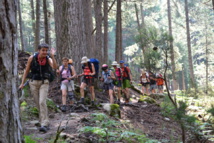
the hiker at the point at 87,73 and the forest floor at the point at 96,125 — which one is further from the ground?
the hiker at the point at 87,73

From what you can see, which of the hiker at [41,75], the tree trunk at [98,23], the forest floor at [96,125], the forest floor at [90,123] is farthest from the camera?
the tree trunk at [98,23]

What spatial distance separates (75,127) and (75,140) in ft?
3.33

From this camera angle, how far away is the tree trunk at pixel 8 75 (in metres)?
1.89

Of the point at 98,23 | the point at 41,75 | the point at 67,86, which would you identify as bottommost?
the point at 67,86

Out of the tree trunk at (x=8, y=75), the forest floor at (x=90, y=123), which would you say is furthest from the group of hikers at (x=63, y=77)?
the tree trunk at (x=8, y=75)

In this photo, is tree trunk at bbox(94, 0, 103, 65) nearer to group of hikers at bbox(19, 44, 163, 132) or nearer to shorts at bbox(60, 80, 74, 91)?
group of hikers at bbox(19, 44, 163, 132)

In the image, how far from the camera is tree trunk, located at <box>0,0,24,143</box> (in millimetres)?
1890

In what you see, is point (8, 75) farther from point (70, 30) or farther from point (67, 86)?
point (70, 30)

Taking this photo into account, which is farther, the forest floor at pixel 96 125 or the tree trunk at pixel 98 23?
the tree trunk at pixel 98 23

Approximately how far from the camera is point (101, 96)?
959cm

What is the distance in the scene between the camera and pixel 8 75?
1.95 m

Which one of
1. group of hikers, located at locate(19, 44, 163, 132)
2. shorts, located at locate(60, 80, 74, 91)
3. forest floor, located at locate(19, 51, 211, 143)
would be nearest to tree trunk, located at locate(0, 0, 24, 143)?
forest floor, located at locate(19, 51, 211, 143)

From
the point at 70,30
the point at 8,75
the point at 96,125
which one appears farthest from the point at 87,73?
the point at 8,75

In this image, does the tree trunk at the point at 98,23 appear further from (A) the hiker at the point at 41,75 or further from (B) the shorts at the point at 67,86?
(A) the hiker at the point at 41,75
